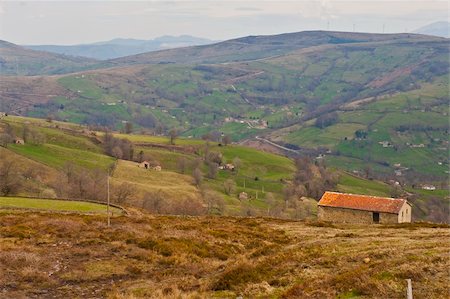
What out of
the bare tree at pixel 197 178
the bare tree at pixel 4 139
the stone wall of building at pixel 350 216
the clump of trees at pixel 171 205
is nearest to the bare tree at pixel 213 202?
the clump of trees at pixel 171 205

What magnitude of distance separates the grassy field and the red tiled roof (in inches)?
1274

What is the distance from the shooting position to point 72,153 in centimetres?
17950

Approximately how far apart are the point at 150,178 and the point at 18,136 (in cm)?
5542

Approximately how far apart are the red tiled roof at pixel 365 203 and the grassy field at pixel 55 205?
32353 mm

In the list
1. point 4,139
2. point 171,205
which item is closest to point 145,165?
point 4,139

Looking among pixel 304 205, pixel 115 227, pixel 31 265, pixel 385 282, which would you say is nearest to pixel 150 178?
pixel 304 205

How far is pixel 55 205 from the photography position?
6912 centimetres

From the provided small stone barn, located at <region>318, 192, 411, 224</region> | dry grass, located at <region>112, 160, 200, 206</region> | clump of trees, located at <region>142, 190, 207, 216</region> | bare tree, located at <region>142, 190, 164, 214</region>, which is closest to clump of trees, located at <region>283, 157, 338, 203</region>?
dry grass, located at <region>112, 160, 200, 206</region>

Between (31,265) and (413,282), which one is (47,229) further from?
(413,282)

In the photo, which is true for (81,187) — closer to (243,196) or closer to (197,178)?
(197,178)

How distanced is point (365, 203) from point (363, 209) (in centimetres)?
135

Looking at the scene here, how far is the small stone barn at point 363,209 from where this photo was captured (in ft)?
234

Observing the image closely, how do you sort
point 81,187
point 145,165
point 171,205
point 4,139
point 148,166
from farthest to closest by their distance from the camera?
point 145,165, point 148,166, point 4,139, point 171,205, point 81,187

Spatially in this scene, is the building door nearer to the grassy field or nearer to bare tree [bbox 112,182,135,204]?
the grassy field
